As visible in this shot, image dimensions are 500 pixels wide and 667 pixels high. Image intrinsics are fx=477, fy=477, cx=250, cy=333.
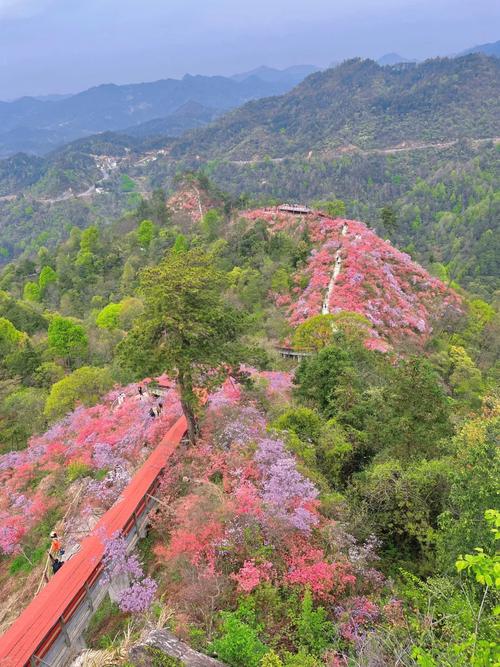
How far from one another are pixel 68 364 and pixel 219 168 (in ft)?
538

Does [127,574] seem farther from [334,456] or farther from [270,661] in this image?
[334,456]

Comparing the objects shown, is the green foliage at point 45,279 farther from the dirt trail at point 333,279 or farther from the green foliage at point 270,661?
the green foliage at point 270,661

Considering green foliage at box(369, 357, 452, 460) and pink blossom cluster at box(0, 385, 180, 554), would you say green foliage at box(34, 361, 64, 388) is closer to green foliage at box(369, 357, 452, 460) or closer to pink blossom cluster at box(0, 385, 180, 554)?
pink blossom cluster at box(0, 385, 180, 554)

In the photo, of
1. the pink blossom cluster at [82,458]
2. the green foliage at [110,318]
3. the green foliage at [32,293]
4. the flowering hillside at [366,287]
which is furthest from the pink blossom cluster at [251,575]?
the green foliage at [32,293]

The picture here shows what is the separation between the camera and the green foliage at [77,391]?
2646cm

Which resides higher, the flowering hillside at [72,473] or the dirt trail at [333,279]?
the flowering hillside at [72,473]

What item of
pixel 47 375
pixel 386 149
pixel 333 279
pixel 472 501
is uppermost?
pixel 472 501

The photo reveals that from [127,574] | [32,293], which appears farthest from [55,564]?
[32,293]

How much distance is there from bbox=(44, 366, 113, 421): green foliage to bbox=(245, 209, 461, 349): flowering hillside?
1589 cm

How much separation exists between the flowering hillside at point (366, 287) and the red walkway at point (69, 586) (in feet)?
66.4

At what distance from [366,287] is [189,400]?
1123 inches

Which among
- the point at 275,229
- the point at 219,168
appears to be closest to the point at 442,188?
the point at 219,168

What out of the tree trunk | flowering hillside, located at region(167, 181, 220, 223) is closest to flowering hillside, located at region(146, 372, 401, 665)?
the tree trunk

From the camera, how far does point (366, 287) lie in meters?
40.4
